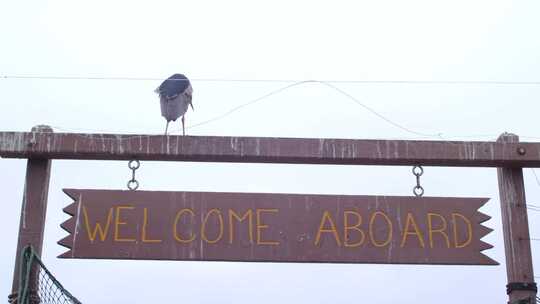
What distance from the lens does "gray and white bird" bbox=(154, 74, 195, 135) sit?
20.1ft

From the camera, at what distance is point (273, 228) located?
4.30 meters

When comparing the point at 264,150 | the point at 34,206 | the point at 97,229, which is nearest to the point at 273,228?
the point at 264,150

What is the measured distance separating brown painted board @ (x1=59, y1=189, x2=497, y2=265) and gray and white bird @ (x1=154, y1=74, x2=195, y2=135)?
1824mm

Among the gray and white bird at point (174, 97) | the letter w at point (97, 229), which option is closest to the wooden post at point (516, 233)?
the letter w at point (97, 229)

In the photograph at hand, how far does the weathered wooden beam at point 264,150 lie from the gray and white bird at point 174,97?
160cm

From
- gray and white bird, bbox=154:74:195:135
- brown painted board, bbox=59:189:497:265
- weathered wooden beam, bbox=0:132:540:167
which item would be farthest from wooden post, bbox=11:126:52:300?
gray and white bird, bbox=154:74:195:135

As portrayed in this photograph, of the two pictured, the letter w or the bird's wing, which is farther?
the bird's wing

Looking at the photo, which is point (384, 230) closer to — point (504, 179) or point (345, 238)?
point (345, 238)

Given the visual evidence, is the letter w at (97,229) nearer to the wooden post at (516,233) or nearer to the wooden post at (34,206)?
the wooden post at (34,206)

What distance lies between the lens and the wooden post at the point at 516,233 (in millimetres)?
4312

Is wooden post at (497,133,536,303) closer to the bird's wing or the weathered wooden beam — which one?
the weathered wooden beam

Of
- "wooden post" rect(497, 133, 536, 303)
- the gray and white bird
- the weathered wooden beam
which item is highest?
the gray and white bird

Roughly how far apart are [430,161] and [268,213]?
3.36 feet

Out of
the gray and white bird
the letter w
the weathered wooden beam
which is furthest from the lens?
the gray and white bird
